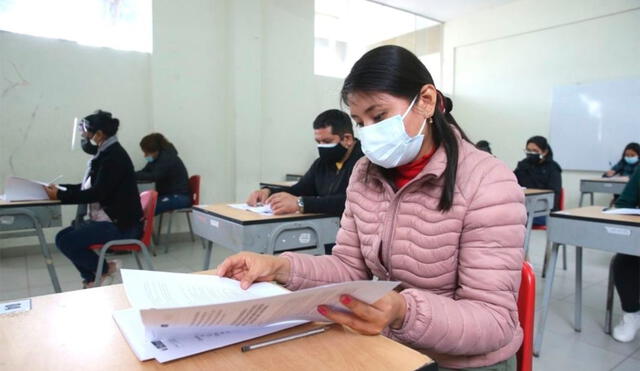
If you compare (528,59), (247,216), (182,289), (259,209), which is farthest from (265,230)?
(528,59)

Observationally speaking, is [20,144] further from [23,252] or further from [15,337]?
[15,337]

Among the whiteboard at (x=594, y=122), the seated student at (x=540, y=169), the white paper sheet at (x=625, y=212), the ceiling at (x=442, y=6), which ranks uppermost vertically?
the ceiling at (x=442, y=6)

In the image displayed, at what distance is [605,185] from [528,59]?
236cm

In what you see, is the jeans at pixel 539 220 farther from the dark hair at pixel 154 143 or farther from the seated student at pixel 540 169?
the dark hair at pixel 154 143

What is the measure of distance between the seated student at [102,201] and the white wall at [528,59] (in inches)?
219

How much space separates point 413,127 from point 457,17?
703 centimetres

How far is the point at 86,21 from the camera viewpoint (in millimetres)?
3926

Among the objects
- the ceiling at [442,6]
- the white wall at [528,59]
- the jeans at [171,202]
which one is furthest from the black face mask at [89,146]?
the white wall at [528,59]

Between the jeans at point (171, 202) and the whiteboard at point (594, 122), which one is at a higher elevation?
the whiteboard at point (594, 122)

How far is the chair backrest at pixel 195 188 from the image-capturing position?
422 cm

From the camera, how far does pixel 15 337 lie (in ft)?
1.97

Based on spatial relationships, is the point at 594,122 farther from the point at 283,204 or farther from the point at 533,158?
the point at 283,204

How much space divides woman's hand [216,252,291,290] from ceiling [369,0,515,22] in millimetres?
6083

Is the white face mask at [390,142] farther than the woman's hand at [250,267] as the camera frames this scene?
Yes
